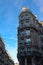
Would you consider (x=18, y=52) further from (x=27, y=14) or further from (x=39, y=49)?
(x=27, y=14)

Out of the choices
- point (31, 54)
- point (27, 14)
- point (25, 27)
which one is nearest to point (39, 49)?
point (31, 54)

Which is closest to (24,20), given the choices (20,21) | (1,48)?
(20,21)

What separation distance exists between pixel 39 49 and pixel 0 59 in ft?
83.6

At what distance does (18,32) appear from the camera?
71.1m

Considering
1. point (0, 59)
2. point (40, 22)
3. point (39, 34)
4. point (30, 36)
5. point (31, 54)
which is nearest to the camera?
point (31, 54)

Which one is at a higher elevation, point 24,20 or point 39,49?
point 24,20

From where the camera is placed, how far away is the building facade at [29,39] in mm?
64500

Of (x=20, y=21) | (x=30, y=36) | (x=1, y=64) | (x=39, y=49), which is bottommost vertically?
(x=1, y=64)

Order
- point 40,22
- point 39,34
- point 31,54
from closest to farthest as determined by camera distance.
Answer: point 31,54, point 39,34, point 40,22

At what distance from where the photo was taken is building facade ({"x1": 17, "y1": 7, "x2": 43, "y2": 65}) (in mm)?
64500

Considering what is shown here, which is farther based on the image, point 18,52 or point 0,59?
point 0,59

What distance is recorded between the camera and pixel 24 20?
70.2 meters

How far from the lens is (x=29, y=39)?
67.2 m

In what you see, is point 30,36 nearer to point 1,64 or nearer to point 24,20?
point 24,20
